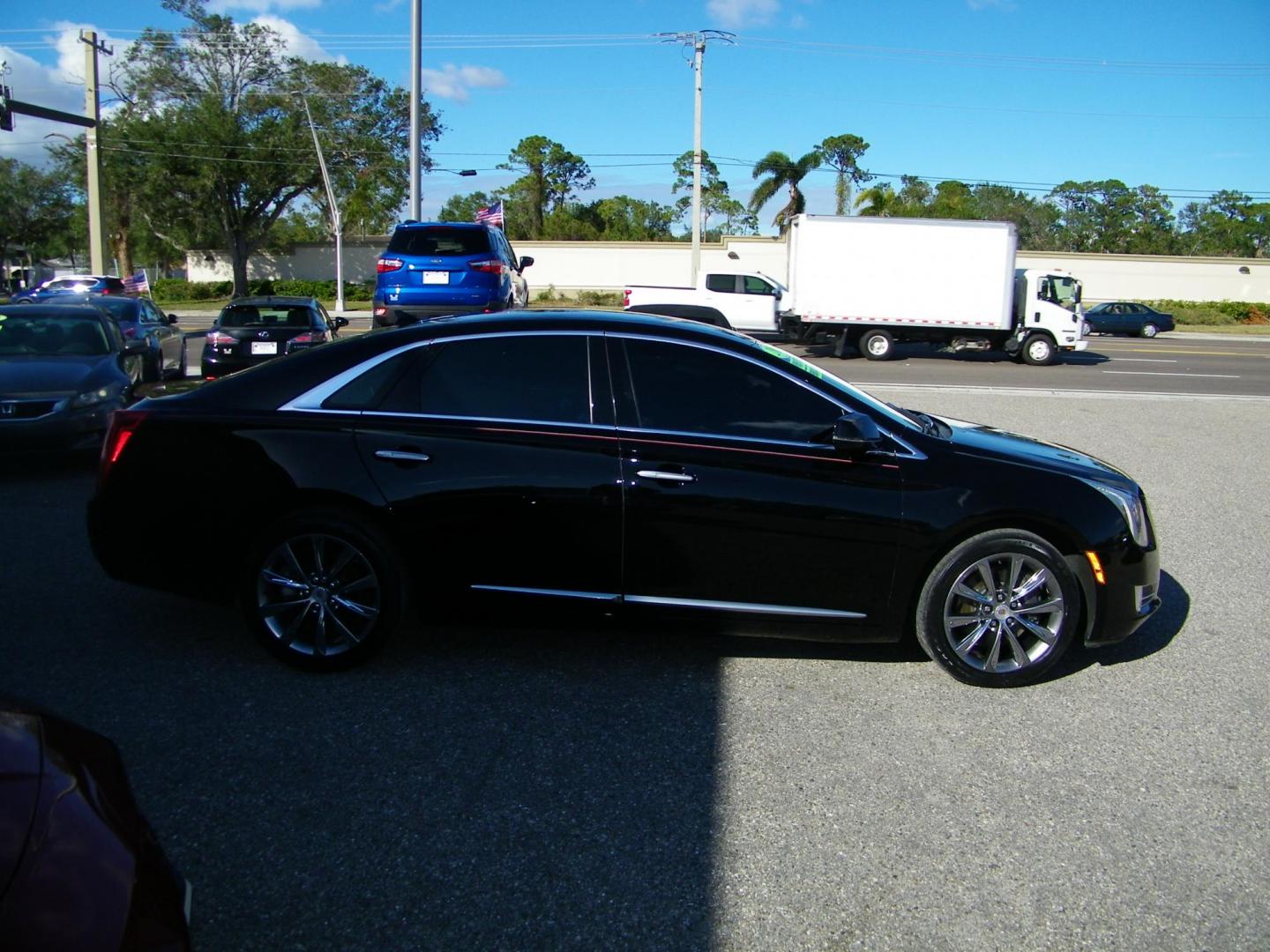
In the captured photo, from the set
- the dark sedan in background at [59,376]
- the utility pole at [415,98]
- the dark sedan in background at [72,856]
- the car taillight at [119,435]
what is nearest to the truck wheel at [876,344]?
the utility pole at [415,98]

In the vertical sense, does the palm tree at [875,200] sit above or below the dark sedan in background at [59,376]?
above

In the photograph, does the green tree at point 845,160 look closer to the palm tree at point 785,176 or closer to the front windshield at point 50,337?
the palm tree at point 785,176

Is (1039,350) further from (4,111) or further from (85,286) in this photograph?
(85,286)

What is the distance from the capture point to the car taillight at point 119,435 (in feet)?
15.3

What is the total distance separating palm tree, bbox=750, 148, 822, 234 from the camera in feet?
164

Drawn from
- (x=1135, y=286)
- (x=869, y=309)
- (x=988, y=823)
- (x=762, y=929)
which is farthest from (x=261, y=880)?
(x=1135, y=286)

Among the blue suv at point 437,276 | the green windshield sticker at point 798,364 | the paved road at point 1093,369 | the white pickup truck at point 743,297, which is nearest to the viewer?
the green windshield sticker at point 798,364

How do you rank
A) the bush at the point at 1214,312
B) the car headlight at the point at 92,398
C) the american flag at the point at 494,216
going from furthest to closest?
1. the bush at the point at 1214,312
2. the american flag at the point at 494,216
3. the car headlight at the point at 92,398

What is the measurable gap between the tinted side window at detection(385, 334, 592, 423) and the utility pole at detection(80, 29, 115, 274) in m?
36.8

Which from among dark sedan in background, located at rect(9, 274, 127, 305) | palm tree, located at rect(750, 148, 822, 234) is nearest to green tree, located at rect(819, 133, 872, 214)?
palm tree, located at rect(750, 148, 822, 234)

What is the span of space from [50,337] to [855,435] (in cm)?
916

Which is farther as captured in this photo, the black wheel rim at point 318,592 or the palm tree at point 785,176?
the palm tree at point 785,176

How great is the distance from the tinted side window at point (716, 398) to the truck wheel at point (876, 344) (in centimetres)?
2161

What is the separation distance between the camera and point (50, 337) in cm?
1030
